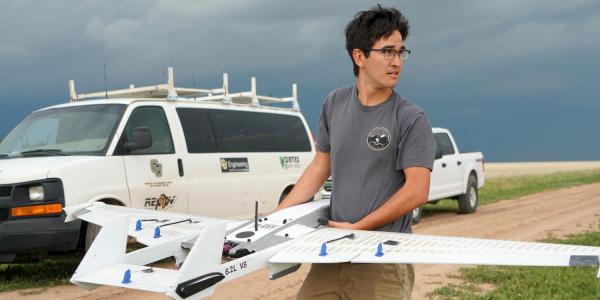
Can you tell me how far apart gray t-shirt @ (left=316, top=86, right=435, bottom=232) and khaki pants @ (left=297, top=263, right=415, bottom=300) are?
0.69 ft

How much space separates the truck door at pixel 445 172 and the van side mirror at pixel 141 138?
7369 mm

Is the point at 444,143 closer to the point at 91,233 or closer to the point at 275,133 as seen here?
the point at 275,133

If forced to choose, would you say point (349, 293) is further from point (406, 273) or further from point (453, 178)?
point (453, 178)

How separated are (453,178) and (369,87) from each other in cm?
1199

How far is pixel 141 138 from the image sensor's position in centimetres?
775

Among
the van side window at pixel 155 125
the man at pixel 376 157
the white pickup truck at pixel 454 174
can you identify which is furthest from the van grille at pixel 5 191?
the white pickup truck at pixel 454 174

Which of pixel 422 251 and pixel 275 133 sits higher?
pixel 275 133

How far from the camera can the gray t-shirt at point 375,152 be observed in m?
3.09

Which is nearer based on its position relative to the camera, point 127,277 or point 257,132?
point 127,277

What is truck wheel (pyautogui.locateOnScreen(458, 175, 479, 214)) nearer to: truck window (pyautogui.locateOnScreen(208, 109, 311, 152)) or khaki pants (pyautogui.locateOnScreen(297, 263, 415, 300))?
truck window (pyautogui.locateOnScreen(208, 109, 311, 152))

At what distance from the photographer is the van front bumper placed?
286 inches

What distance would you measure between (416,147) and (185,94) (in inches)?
293

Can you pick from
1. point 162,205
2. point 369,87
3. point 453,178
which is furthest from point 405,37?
point 453,178

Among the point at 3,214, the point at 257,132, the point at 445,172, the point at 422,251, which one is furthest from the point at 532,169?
the point at 422,251
